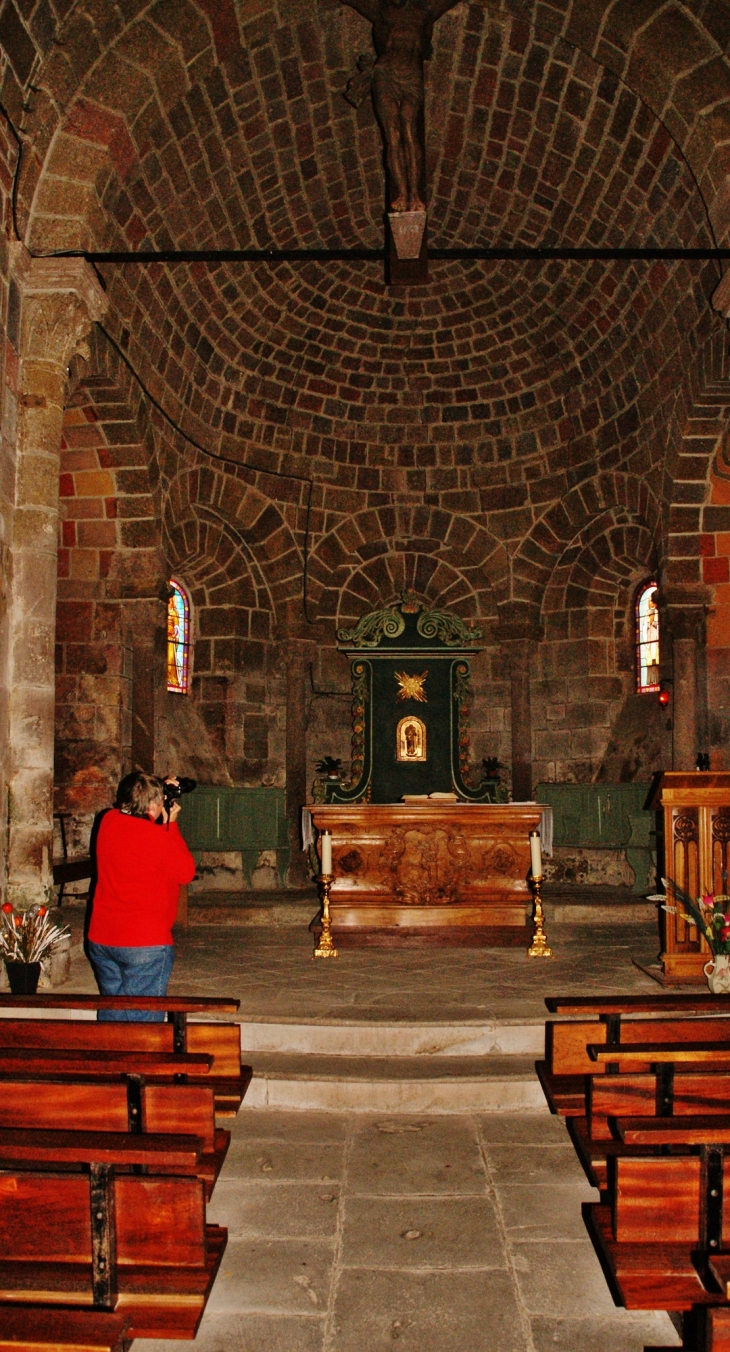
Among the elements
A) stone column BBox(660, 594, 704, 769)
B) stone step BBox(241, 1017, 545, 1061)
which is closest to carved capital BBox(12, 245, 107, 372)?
stone step BBox(241, 1017, 545, 1061)

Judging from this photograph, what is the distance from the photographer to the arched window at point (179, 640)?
1234 cm

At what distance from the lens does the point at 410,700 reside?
38.4 feet

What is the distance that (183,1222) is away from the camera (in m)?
2.40

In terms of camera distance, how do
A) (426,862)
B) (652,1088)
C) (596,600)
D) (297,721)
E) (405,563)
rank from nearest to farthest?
1. (652,1088)
2. (426,862)
3. (297,721)
4. (596,600)
5. (405,563)

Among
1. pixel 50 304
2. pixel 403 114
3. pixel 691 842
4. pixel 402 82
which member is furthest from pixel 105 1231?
pixel 402 82

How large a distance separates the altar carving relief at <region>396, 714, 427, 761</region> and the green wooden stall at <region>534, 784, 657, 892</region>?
182 centimetres

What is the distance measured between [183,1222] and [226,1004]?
1.48 m

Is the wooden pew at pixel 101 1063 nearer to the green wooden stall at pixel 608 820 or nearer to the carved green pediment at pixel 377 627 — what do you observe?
the carved green pediment at pixel 377 627

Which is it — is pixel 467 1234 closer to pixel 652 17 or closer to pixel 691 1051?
pixel 691 1051

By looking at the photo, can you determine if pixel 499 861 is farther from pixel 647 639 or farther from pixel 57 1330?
pixel 57 1330

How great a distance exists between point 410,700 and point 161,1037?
8.37 meters

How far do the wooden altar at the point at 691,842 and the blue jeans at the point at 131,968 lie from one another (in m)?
3.45

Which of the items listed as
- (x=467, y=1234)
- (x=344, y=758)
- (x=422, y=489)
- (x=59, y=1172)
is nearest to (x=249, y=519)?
(x=422, y=489)

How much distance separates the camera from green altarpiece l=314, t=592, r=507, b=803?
11.5 meters
